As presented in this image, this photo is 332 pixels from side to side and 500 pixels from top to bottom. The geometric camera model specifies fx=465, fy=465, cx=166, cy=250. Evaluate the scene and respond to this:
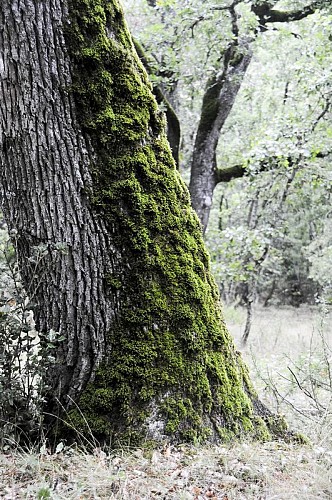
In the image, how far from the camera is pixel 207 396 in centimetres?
316

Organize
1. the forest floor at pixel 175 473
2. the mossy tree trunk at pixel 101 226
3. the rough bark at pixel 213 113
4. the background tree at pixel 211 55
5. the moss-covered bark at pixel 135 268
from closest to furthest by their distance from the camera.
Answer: the forest floor at pixel 175 473, the mossy tree trunk at pixel 101 226, the moss-covered bark at pixel 135 268, the background tree at pixel 211 55, the rough bark at pixel 213 113

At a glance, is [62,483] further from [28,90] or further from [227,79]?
[227,79]

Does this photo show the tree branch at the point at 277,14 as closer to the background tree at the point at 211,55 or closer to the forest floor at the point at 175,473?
the background tree at the point at 211,55

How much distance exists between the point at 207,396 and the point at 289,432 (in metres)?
0.88

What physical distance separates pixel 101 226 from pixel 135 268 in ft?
1.14

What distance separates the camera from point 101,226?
2941 mm

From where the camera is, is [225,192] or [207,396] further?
[225,192]

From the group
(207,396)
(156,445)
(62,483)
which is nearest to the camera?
(62,483)

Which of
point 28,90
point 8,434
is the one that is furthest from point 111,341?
point 28,90

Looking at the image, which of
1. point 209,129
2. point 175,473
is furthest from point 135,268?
point 209,129

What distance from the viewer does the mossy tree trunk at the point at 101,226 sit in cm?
277

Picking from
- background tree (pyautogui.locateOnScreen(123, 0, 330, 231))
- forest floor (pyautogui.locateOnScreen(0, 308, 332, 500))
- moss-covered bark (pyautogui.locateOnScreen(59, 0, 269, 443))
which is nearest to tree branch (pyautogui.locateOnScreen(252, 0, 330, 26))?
background tree (pyautogui.locateOnScreen(123, 0, 330, 231))

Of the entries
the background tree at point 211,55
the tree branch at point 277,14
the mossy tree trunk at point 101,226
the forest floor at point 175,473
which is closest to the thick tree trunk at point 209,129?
the background tree at point 211,55

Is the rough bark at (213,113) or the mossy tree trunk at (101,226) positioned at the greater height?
the rough bark at (213,113)
